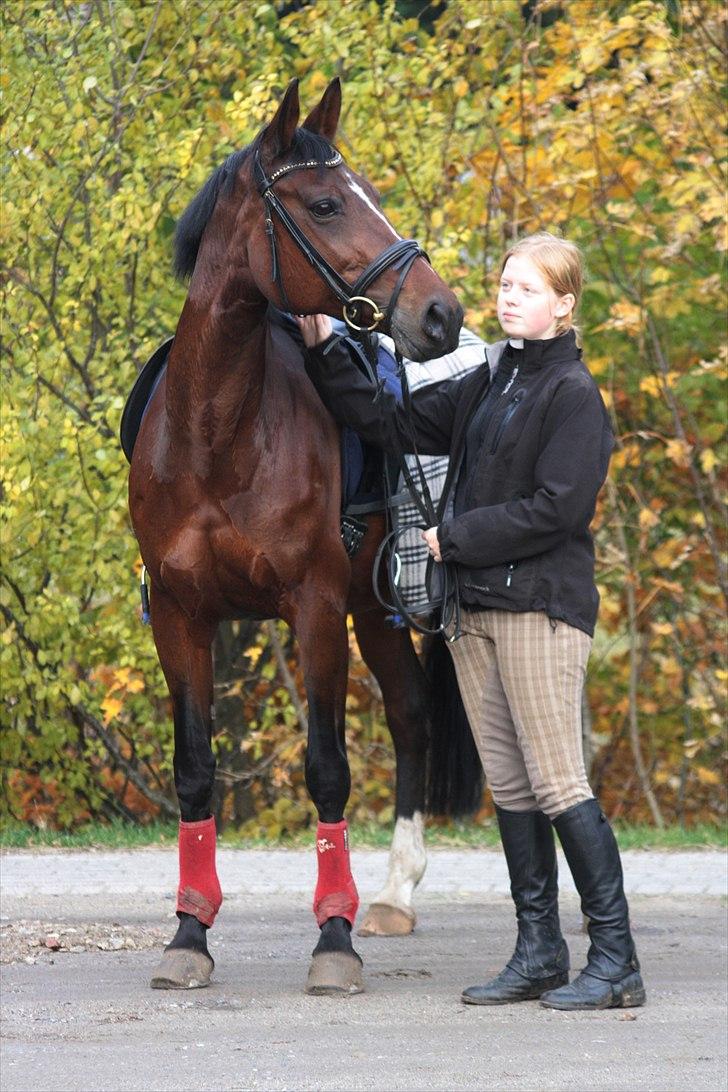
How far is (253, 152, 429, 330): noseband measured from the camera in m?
4.09

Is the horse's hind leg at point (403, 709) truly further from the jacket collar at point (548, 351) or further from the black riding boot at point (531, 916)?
the jacket collar at point (548, 351)

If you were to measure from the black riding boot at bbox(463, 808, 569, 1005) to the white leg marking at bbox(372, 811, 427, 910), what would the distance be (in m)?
0.96

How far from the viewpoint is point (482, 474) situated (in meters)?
4.41

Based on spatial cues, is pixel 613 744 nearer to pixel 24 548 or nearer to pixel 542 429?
pixel 24 548

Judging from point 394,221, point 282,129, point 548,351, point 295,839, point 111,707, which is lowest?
point 295,839

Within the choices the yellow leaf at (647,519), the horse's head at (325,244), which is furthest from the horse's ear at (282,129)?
the yellow leaf at (647,519)

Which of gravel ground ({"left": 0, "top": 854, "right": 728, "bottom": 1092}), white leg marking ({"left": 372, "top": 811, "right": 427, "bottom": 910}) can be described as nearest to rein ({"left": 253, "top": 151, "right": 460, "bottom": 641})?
gravel ground ({"left": 0, "top": 854, "right": 728, "bottom": 1092})

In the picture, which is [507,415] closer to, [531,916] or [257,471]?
[257,471]

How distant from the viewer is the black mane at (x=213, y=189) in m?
4.30

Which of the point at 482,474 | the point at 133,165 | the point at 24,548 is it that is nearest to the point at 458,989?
the point at 482,474

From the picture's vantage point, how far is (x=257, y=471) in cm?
452

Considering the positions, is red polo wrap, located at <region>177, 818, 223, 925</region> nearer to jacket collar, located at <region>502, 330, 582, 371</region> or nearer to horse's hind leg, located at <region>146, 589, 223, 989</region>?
horse's hind leg, located at <region>146, 589, 223, 989</region>

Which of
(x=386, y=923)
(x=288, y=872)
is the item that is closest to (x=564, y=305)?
(x=386, y=923)

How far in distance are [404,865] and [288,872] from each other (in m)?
1.06
